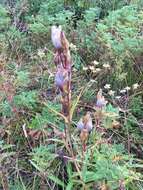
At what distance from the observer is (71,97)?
2.25 metres

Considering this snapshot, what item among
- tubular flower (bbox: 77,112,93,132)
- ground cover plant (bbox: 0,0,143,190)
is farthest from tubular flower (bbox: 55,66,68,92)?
tubular flower (bbox: 77,112,93,132)

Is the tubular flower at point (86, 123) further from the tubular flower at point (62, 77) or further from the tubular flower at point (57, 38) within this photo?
the tubular flower at point (57, 38)

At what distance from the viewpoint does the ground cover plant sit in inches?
66.1

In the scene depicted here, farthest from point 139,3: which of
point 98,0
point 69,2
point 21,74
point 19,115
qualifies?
point 19,115

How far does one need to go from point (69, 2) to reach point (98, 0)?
0.22m

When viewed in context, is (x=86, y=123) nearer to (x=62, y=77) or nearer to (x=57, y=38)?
(x=62, y=77)

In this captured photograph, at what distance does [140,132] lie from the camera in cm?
217

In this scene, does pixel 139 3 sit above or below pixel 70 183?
above

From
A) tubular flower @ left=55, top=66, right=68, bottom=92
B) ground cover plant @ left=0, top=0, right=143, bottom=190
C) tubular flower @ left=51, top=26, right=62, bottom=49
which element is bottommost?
ground cover plant @ left=0, top=0, right=143, bottom=190

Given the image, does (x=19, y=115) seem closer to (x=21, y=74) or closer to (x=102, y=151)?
(x=21, y=74)

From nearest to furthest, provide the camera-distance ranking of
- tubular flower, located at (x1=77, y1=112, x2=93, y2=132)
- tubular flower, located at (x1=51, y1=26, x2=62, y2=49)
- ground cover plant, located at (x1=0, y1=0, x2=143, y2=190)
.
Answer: tubular flower, located at (x1=51, y1=26, x2=62, y2=49) < tubular flower, located at (x1=77, y1=112, x2=93, y2=132) < ground cover plant, located at (x1=0, y1=0, x2=143, y2=190)

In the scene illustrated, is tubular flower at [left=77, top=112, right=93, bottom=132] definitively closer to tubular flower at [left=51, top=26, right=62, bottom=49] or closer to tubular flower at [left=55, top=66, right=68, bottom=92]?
tubular flower at [left=55, top=66, right=68, bottom=92]

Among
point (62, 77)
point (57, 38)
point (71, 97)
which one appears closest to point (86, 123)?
point (62, 77)

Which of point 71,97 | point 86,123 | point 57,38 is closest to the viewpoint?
point 57,38
